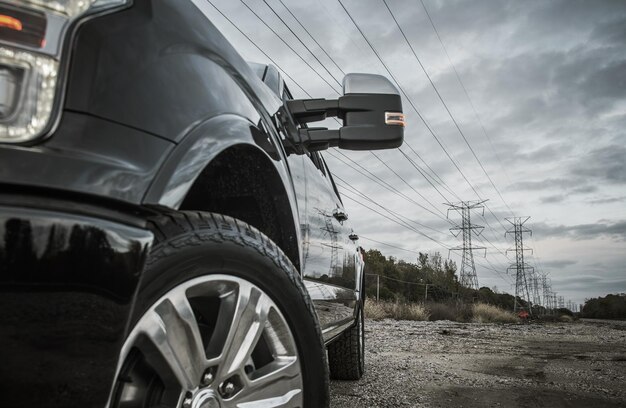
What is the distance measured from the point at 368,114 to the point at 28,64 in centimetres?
142

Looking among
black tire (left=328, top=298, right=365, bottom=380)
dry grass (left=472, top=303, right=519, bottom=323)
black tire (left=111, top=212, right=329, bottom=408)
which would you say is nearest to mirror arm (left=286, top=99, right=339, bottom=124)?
black tire (left=111, top=212, right=329, bottom=408)

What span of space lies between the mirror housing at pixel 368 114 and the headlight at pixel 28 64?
1224mm

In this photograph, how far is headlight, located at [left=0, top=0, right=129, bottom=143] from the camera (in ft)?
2.74

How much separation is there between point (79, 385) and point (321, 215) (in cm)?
174

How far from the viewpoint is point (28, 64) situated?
856 mm

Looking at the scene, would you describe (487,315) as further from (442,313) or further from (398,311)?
(398,311)

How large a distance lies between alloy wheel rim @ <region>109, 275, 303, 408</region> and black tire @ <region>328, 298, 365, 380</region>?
8.24 ft

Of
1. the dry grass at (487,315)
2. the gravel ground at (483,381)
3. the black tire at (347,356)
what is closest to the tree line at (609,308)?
the dry grass at (487,315)

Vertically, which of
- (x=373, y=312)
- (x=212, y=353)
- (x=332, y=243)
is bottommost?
(x=212, y=353)

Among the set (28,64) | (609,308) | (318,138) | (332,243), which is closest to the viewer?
(28,64)

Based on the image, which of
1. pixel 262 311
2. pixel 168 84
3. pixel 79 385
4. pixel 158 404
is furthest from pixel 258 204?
pixel 79 385

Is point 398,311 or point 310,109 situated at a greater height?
point 310,109

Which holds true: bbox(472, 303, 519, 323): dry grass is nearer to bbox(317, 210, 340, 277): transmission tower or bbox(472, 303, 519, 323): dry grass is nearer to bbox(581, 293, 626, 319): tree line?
bbox(317, 210, 340, 277): transmission tower

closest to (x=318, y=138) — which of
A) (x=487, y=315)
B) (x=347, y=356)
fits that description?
(x=347, y=356)
